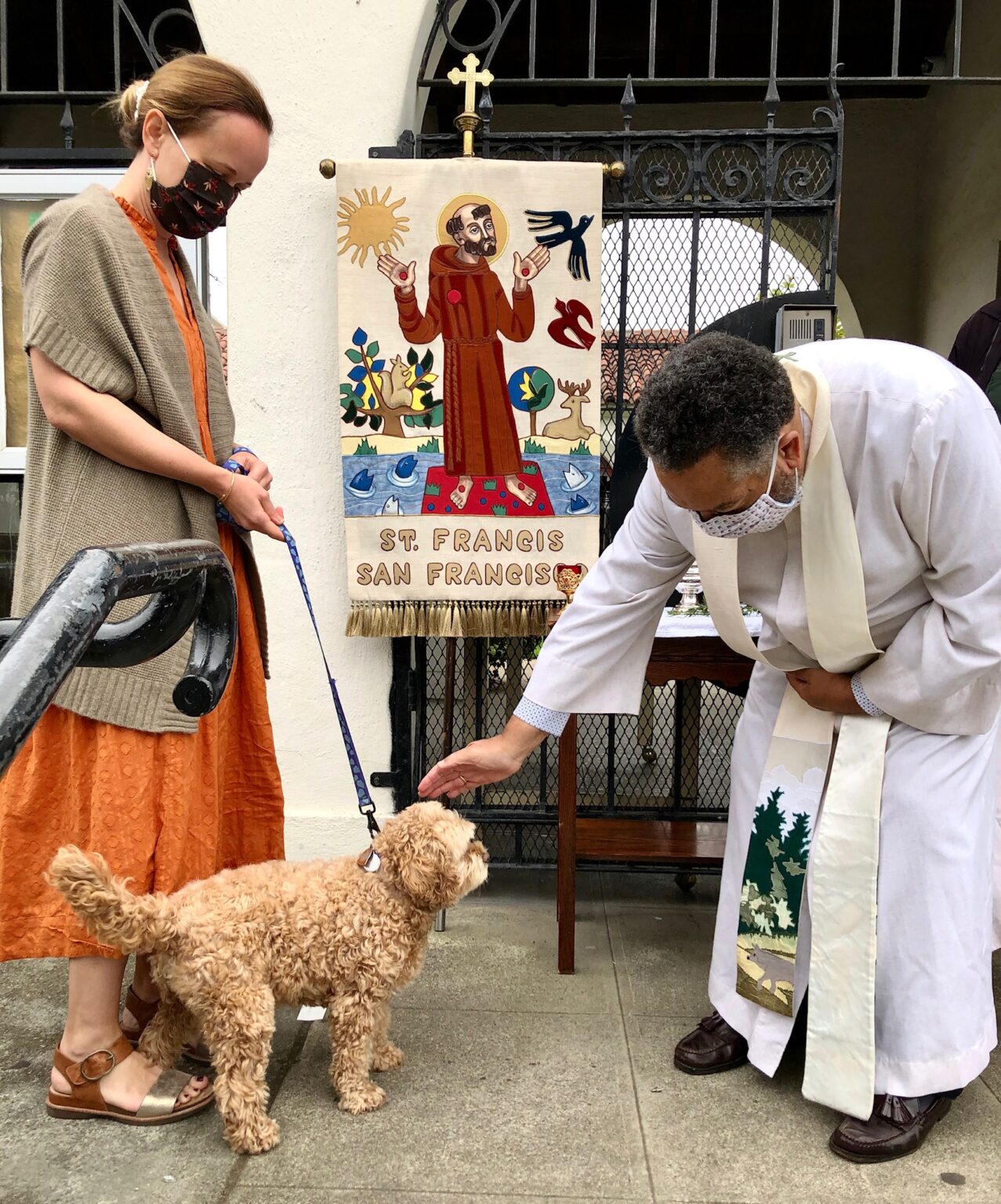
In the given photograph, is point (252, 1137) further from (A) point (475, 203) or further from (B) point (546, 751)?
(A) point (475, 203)

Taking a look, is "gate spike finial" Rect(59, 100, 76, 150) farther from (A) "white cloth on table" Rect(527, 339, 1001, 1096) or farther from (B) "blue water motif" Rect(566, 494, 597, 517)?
(A) "white cloth on table" Rect(527, 339, 1001, 1096)

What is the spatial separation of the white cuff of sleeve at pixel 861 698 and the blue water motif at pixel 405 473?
6.21 feet

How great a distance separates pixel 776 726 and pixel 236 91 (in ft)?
6.62

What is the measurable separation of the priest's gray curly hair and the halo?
188 cm

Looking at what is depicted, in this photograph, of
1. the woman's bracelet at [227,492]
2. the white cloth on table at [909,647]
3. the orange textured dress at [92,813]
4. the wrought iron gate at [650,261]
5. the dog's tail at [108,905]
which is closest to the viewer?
the dog's tail at [108,905]

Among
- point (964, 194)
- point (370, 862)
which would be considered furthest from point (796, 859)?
point (964, 194)

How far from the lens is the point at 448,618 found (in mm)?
3725

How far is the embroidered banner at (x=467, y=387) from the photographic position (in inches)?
141

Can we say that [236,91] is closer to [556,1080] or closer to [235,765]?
[235,765]

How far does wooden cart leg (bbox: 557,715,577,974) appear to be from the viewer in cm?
324

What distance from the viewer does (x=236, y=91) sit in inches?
88.0


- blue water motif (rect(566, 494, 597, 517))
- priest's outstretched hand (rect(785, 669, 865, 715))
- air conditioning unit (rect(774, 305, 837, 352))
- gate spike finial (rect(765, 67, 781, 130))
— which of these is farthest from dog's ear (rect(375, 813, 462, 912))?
gate spike finial (rect(765, 67, 781, 130))

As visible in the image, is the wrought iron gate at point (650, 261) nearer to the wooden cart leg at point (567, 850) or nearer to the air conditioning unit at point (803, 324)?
the air conditioning unit at point (803, 324)

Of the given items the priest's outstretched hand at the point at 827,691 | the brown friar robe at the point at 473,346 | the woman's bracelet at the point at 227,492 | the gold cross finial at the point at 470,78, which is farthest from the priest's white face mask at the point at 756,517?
the gold cross finial at the point at 470,78
